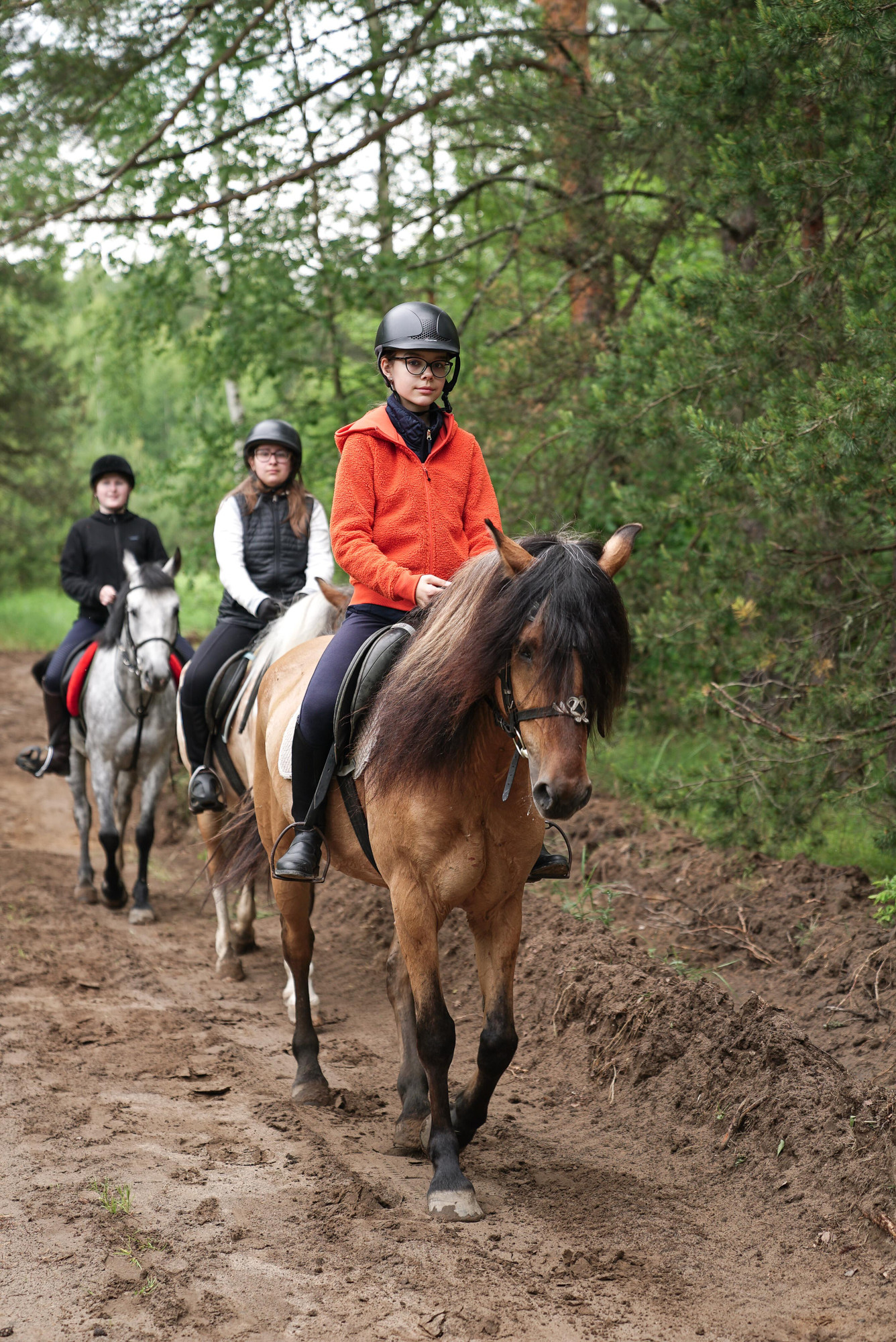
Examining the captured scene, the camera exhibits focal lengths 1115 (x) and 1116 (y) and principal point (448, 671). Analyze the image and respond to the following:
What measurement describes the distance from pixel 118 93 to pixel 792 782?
7.39m

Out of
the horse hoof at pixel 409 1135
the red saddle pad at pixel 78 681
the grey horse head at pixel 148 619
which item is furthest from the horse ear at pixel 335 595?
the red saddle pad at pixel 78 681

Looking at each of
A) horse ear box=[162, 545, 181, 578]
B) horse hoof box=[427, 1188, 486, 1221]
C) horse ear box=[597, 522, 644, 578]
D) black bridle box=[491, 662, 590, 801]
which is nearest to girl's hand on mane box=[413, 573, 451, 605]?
black bridle box=[491, 662, 590, 801]

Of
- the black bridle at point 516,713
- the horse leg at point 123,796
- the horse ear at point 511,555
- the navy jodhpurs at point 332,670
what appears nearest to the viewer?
the black bridle at point 516,713

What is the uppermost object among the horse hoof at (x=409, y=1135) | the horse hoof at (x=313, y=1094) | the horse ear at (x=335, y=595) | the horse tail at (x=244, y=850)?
the horse ear at (x=335, y=595)

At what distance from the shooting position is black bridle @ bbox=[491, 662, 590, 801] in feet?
10.4

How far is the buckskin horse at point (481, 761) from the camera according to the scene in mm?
3225

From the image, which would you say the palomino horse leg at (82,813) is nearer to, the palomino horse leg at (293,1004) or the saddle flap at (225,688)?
the saddle flap at (225,688)

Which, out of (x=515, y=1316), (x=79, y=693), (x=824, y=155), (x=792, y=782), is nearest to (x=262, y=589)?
(x=79, y=693)

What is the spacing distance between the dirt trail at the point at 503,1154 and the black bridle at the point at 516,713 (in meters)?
1.42

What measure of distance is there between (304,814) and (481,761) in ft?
3.80

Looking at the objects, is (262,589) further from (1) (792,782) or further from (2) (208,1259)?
(2) (208,1259)

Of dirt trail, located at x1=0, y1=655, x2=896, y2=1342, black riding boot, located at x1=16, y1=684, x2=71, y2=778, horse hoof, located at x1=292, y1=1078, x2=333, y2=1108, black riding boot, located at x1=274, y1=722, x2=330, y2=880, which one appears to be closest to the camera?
dirt trail, located at x1=0, y1=655, x2=896, y2=1342

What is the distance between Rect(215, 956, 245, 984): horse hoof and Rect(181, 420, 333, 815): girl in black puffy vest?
3.31 ft

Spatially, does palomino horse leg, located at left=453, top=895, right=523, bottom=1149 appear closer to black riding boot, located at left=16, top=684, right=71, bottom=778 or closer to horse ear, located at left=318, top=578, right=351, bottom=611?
horse ear, located at left=318, top=578, right=351, bottom=611
